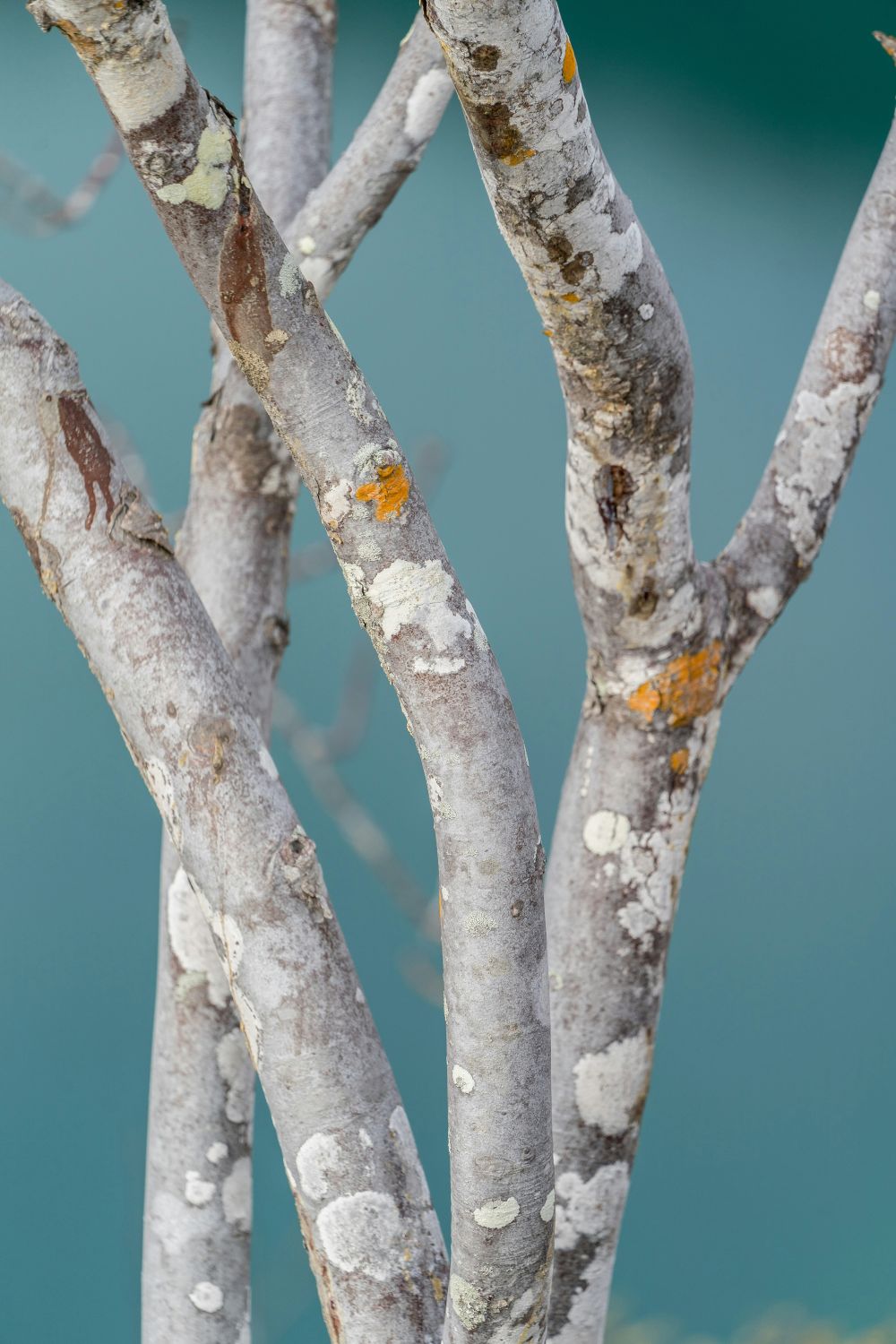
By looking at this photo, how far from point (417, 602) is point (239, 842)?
149mm

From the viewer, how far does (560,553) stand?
6.42ft

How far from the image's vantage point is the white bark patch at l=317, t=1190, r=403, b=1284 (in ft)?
1.94

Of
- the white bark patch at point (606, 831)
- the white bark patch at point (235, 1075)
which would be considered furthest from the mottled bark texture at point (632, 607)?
the white bark patch at point (235, 1075)

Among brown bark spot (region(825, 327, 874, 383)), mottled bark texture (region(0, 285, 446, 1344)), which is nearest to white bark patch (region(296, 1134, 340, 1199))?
mottled bark texture (region(0, 285, 446, 1344))

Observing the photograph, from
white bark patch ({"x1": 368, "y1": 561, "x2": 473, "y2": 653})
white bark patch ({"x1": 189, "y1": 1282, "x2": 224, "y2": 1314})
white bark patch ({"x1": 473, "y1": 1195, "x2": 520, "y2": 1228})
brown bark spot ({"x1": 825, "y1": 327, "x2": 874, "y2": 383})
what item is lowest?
white bark patch ({"x1": 473, "y1": 1195, "x2": 520, "y2": 1228})

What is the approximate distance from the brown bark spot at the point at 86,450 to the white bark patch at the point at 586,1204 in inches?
22.0

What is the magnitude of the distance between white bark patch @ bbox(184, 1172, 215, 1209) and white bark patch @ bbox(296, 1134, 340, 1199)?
327 mm

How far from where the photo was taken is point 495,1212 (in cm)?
54

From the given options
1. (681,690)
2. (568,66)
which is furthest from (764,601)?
(568,66)

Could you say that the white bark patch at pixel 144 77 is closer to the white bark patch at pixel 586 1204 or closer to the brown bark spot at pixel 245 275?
the brown bark spot at pixel 245 275

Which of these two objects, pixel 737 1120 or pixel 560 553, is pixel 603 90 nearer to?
pixel 560 553

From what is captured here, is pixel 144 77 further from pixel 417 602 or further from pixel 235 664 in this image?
pixel 235 664

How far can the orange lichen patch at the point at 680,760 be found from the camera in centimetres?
87

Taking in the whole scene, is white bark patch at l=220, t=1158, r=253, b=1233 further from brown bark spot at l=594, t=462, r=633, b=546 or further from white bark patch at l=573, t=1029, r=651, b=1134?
brown bark spot at l=594, t=462, r=633, b=546
